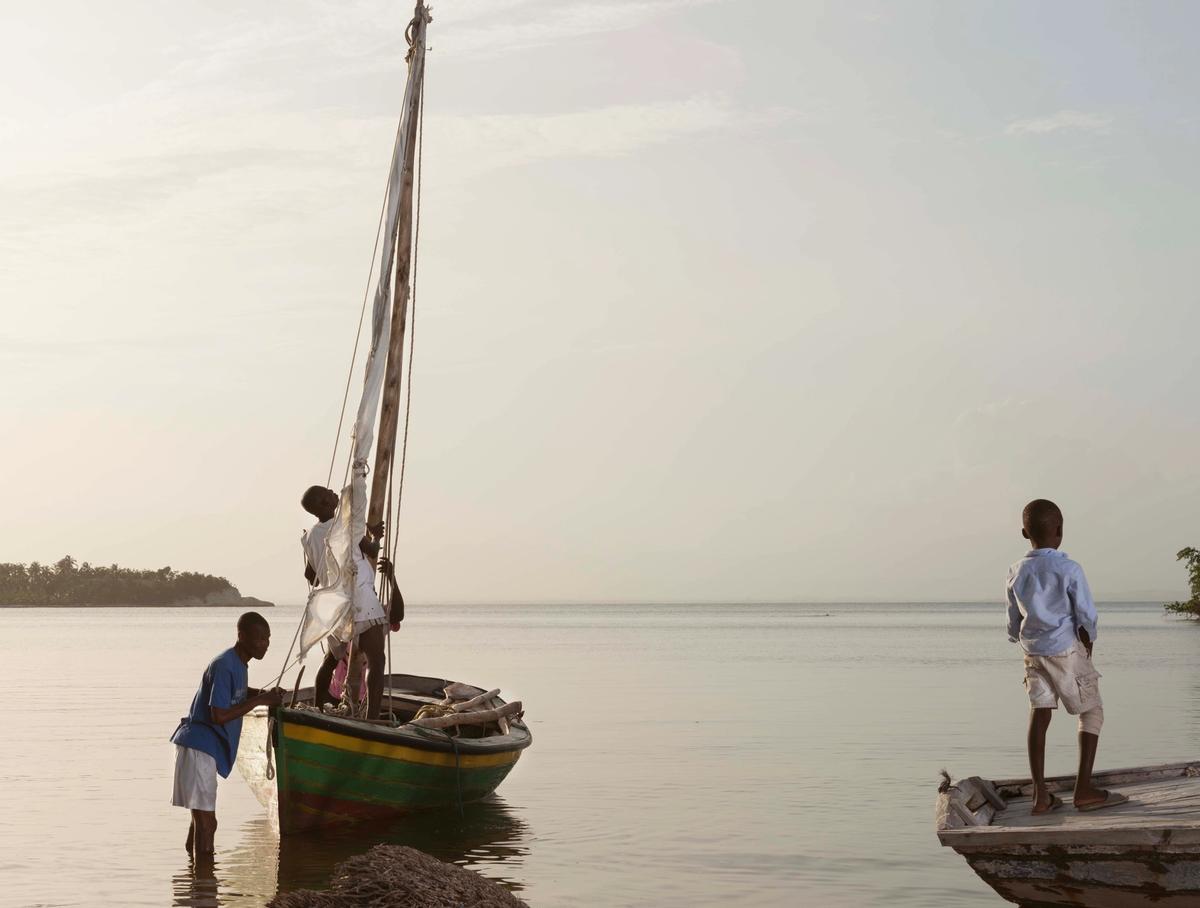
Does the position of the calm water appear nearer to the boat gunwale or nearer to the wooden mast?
the boat gunwale

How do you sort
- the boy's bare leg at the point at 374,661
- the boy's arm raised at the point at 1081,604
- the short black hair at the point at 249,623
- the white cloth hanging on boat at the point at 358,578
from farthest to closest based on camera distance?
the boy's bare leg at the point at 374,661
the white cloth hanging on boat at the point at 358,578
the short black hair at the point at 249,623
the boy's arm raised at the point at 1081,604

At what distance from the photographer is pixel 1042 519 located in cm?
959

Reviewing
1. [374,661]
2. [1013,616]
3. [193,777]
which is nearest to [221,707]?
[193,777]

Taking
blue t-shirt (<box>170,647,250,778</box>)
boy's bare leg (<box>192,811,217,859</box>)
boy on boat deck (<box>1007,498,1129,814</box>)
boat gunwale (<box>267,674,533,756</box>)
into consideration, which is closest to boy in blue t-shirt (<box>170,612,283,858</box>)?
blue t-shirt (<box>170,647,250,778</box>)

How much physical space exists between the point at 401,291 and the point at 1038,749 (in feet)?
28.4

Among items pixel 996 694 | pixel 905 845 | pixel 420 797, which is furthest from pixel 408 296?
pixel 996 694

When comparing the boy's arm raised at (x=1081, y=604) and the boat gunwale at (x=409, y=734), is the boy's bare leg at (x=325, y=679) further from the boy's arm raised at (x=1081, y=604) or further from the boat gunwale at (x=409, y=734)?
the boy's arm raised at (x=1081, y=604)

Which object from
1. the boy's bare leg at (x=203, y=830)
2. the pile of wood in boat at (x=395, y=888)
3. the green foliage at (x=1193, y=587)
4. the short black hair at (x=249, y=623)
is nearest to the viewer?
the pile of wood in boat at (x=395, y=888)

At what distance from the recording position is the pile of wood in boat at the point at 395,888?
762cm

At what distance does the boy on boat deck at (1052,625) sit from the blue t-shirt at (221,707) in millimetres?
5424

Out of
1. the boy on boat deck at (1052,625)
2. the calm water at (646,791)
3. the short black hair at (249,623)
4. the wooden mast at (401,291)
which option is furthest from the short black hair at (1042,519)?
the wooden mast at (401,291)

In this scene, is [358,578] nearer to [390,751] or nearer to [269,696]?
[390,751]

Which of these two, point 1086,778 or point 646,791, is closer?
point 1086,778

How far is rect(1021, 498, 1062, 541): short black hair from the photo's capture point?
9.61 metres
